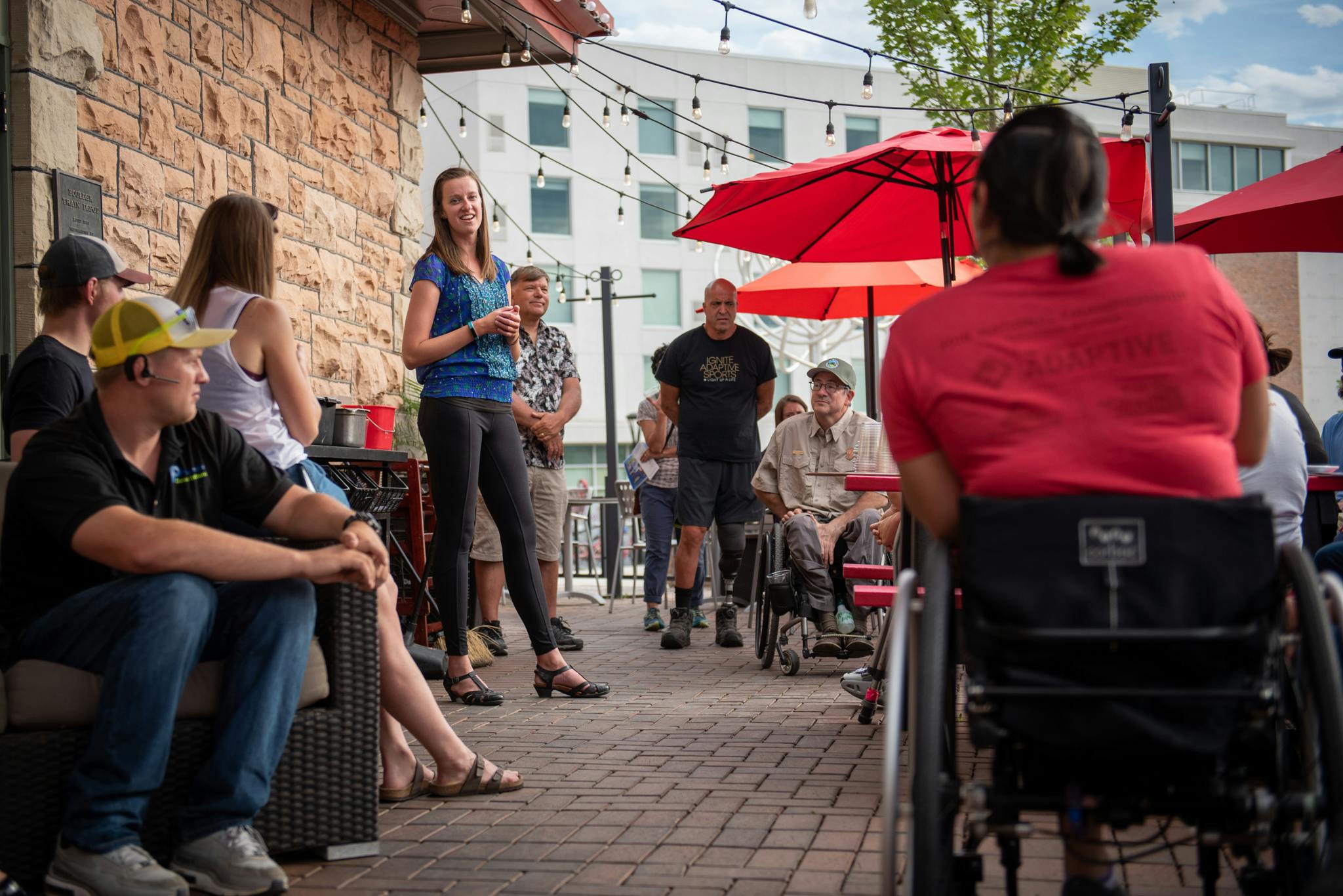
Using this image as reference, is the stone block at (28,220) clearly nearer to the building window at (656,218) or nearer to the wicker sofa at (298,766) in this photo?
the wicker sofa at (298,766)

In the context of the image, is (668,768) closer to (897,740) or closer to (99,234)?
(897,740)

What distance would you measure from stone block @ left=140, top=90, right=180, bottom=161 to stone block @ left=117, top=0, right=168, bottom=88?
0.28 feet

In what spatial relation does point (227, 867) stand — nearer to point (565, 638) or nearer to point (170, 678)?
point (170, 678)

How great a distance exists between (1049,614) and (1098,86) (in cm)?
4132

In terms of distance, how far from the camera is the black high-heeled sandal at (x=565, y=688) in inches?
220

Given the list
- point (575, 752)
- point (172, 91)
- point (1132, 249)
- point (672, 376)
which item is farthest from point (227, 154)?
point (1132, 249)

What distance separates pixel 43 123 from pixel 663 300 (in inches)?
1338

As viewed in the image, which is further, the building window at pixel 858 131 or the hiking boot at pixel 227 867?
the building window at pixel 858 131

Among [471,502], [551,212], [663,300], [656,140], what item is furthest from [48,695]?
[656,140]

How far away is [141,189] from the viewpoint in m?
→ 6.37

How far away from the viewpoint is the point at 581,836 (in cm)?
335

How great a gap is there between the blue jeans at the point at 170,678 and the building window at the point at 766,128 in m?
38.2

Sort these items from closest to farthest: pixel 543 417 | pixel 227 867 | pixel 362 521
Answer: pixel 227 867 < pixel 362 521 < pixel 543 417

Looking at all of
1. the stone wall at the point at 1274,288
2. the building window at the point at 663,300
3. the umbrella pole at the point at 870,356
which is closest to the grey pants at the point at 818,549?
the umbrella pole at the point at 870,356
